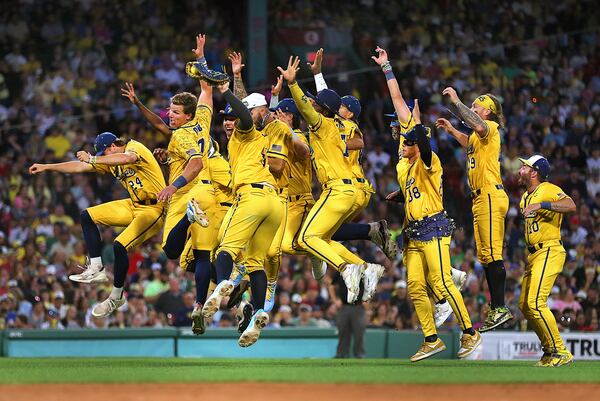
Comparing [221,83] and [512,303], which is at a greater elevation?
[221,83]

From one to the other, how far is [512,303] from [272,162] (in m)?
9.36

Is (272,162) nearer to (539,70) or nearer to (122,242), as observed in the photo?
(122,242)

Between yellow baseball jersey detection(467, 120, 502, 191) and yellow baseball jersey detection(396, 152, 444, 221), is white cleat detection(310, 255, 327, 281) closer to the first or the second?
yellow baseball jersey detection(396, 152, 444, 221)

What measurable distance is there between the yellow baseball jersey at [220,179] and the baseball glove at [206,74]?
2.09 meters

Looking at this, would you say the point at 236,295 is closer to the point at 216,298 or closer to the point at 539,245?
the point at 216,298

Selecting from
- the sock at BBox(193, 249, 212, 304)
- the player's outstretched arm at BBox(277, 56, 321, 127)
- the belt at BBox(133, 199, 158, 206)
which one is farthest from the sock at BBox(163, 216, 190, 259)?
the player's outstretched arm at BBox(277, 56, 321, 127)

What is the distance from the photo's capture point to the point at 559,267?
1439 centimetres

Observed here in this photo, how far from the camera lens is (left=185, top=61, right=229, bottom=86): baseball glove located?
12.8 meters

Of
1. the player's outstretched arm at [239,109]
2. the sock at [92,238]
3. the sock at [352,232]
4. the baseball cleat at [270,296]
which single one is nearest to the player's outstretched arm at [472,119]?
the sock at [352,232]

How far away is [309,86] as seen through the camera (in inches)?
998

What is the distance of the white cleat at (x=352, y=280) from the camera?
13.7 meters

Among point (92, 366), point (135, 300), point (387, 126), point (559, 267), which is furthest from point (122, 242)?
point (387, 126)

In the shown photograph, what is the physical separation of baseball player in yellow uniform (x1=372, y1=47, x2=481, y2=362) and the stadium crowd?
7172 mm

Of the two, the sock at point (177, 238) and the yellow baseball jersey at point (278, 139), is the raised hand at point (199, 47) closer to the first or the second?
the yellow baseball jersey at point (278, 139)
